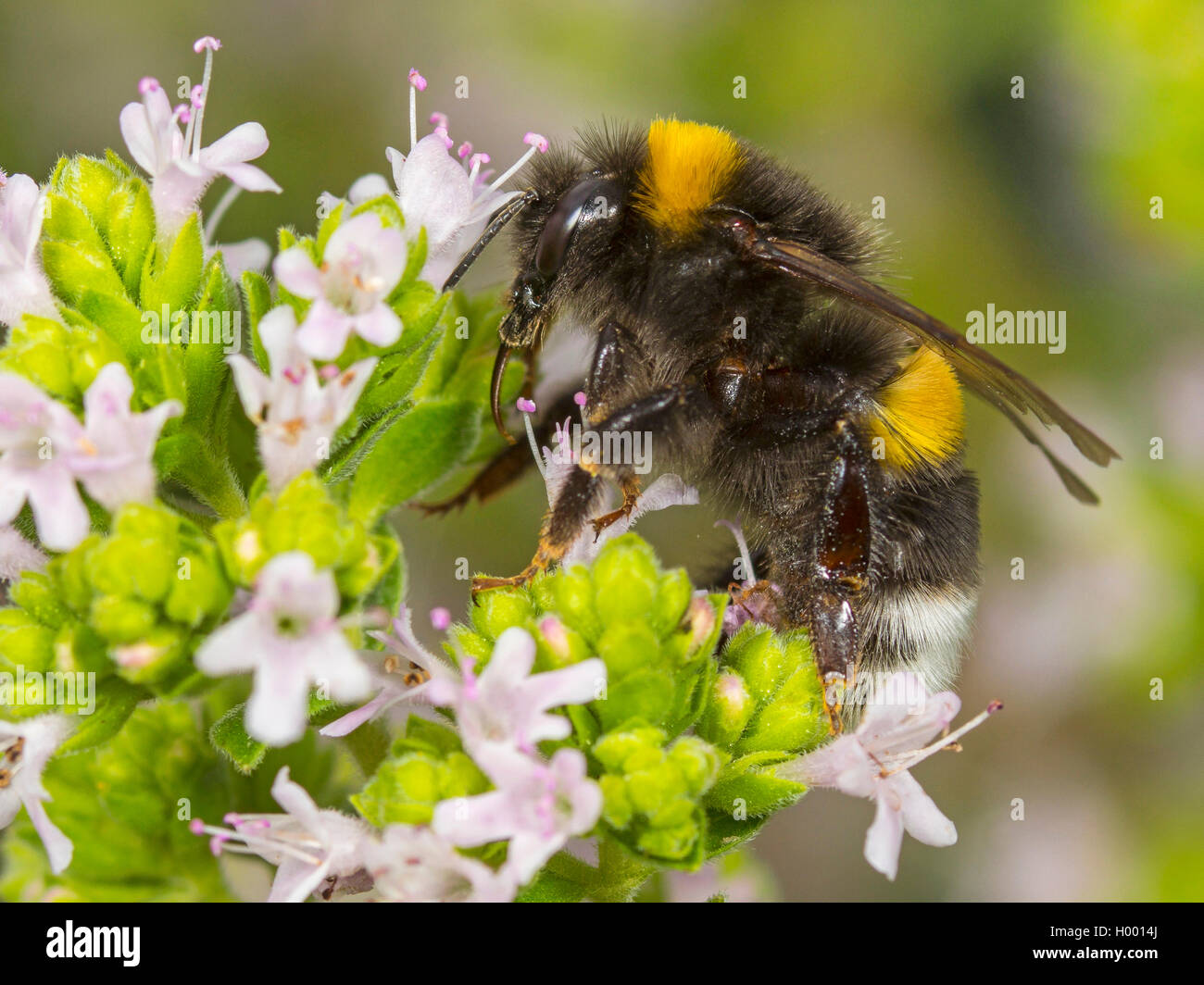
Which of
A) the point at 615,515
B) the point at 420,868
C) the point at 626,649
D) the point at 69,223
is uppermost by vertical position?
the point at 69,223

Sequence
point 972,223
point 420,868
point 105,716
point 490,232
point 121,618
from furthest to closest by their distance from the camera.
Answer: point 972,223 < point 490,232 < point 105,716 < point 420,868 < point 121,618

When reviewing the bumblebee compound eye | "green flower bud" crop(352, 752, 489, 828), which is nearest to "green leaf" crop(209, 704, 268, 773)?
"green flower bud" crop(352, 752, 489, 828)

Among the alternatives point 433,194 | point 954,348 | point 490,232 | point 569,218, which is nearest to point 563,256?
point 569,218

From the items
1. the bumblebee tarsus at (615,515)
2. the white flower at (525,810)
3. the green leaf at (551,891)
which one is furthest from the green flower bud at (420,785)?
the bumblebee tarsus at (615,515)

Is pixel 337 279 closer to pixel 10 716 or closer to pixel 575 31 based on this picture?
pixel 10 716

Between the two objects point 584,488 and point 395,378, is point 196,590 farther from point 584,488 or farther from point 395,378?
point 584,488

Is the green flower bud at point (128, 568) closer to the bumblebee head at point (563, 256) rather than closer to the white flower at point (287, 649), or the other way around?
the white flower at point (287, 649)

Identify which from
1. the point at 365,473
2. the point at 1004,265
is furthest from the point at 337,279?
the point at 1004,265
